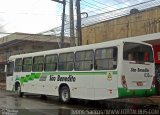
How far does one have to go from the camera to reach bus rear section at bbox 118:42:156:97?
13812 millimetres

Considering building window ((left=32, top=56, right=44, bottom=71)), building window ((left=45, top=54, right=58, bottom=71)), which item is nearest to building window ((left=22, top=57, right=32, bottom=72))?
building window ((left=32, top=56, right=44, bottom=71))

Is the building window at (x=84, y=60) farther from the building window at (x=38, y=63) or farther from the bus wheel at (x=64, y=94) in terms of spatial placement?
the building window at (x=38, y=63)

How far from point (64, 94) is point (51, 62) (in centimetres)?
213

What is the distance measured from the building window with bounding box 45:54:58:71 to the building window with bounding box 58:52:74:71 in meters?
0.45

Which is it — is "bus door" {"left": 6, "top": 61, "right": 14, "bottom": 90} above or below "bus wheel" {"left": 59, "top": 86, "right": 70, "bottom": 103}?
above

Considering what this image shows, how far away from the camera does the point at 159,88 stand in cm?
1841

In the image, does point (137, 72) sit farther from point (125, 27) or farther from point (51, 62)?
point (125, 27)

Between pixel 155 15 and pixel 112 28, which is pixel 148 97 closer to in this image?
pixel 155 15

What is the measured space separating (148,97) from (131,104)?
2.81ft

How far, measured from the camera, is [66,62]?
17.3 m

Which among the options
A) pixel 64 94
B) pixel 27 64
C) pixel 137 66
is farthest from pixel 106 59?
pixel 27 64

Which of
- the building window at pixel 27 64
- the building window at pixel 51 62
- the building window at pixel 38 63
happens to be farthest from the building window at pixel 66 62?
the building window at pixel 27 64

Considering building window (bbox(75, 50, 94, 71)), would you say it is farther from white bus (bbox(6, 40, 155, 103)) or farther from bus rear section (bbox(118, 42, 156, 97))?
bus rear section (bbox(118, 42, 156, 97))

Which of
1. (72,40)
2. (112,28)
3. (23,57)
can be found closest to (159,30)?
(112,28)
